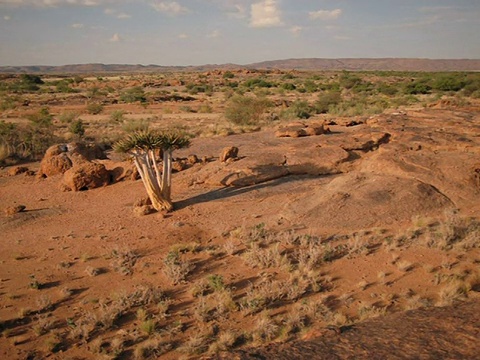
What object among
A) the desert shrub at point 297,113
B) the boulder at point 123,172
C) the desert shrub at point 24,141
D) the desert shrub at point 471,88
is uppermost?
the desert shrub at point 471,88

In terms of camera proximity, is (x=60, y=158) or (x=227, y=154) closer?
(x=227, y=154)

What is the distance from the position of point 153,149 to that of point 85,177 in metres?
3.35

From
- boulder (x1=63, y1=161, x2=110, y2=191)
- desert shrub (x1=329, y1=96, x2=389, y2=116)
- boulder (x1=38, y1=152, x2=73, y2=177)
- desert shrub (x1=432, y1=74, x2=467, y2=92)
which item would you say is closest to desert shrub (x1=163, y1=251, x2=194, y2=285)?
boulder (x1=63, y1=161, x2=110, y2=191)

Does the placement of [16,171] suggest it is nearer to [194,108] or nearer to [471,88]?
[194,108]

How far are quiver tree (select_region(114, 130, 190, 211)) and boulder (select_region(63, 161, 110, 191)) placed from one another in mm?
2736

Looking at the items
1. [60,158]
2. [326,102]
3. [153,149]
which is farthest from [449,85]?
[153,149]

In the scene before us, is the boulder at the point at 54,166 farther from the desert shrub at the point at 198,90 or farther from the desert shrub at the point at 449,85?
the desert shrub at the point at 449,85

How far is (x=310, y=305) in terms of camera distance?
5980mm

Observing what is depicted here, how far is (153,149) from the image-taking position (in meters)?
10.1

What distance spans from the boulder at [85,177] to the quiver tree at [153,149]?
2736 millimetres

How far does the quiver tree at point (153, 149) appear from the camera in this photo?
9.80 meters

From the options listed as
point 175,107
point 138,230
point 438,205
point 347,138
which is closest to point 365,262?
point 438,205

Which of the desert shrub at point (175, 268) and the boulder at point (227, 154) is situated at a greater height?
the boulder at point (227, 154)

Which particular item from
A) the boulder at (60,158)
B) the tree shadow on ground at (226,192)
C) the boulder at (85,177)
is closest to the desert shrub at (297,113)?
the boulder at (60,158)
